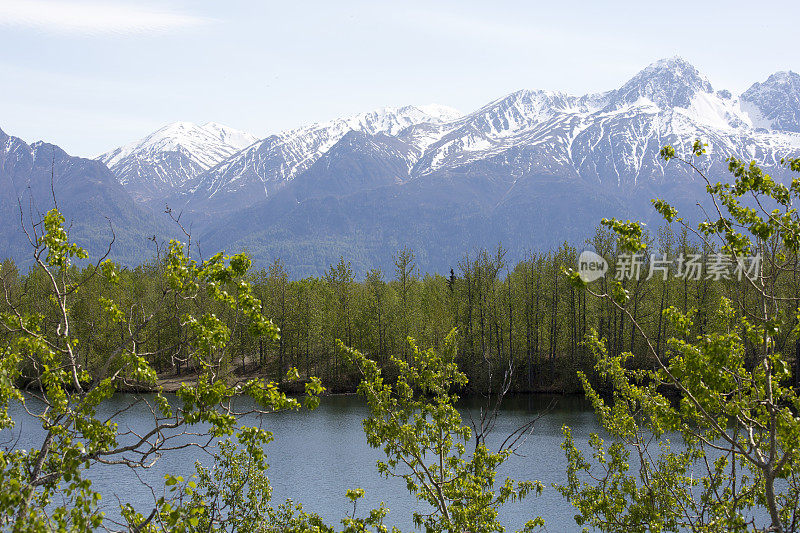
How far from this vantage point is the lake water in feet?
93.0

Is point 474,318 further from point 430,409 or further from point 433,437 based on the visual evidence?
point 430,409

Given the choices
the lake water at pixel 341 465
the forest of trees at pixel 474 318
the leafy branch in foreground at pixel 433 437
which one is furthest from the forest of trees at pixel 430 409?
the forest of trees at pixel 474 318

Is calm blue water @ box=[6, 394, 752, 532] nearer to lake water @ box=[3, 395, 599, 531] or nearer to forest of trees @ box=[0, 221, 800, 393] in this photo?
lake water @ box=[3, 395, 599, 531]

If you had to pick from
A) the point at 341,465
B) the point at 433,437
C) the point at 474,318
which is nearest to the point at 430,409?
the point at 433,437

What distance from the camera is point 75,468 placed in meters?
7.38

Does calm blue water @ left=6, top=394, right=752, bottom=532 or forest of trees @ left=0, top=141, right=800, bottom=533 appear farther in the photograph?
calm blue water @ left=6, top=394, right=752, bottom=532

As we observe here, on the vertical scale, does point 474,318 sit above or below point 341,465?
above

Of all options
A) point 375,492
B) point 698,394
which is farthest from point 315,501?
point 698,394

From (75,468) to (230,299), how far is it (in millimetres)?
2569

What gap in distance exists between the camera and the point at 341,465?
3684 cm

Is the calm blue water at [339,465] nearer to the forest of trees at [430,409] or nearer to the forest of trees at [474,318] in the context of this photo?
the forest of trees at [430,409]

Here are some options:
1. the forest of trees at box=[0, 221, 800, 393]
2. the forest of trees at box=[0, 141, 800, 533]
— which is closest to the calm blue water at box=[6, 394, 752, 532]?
the forest of trees at box=[0, 141, 800, 533]

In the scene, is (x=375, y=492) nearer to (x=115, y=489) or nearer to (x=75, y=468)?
(x=115, y=489)

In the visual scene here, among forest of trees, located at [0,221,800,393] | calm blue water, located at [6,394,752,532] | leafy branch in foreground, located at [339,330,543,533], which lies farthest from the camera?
forest of trees, located at [0,221,800,393]
